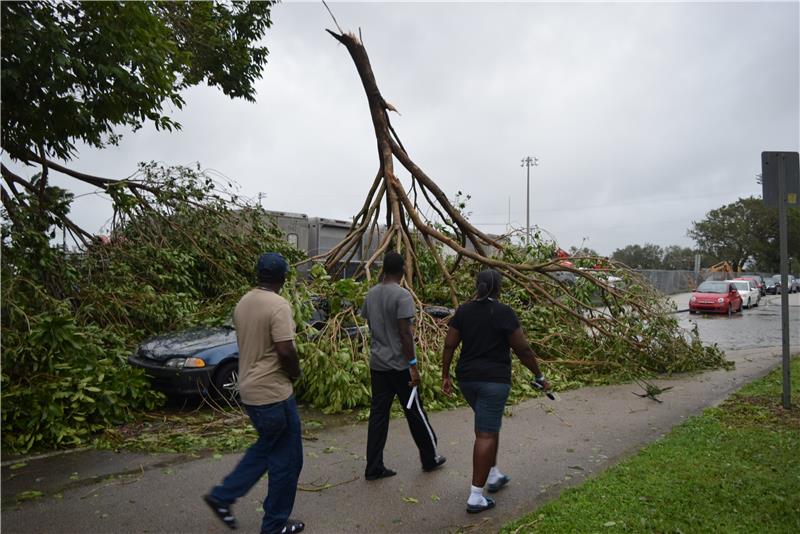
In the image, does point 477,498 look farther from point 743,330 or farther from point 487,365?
point 743,330

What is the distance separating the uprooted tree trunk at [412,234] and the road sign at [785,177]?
3.22m

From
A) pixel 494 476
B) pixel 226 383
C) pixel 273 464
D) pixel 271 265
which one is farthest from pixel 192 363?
pixel 494 476

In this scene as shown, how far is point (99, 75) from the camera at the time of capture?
5449 millimetres

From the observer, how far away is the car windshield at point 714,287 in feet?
81.1

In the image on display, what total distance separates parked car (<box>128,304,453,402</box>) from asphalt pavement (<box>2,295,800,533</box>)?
134 cm

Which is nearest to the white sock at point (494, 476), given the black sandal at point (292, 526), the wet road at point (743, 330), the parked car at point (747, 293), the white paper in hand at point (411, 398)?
the white paper in hand at point (411, 398)

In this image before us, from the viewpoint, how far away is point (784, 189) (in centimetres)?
680

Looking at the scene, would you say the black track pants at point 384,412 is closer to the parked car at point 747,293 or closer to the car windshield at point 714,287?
the car windshield at point 714,287

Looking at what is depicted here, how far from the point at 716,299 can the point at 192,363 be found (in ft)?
76.9

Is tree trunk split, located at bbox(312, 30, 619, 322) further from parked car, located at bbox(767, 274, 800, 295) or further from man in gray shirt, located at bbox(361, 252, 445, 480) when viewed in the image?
parked car, located at bbox(767, 274, 800, 295)

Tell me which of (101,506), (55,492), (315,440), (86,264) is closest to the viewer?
(101,506)

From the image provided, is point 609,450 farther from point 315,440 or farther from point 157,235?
point 157,235

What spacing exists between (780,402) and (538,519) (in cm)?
500

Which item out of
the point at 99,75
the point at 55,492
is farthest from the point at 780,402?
the point at 99,75
